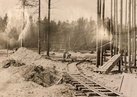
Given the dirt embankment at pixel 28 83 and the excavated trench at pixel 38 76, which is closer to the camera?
the dirt embankment at pixel 28 83

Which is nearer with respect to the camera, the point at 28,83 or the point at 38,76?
the point at 28,83

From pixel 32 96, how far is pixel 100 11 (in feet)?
48.0

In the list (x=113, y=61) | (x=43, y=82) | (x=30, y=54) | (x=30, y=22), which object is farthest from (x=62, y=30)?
(x=43, y=82)

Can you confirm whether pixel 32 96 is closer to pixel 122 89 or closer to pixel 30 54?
pixel 122 89

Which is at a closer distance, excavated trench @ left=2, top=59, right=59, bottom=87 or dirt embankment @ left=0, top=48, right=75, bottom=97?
dirt embankment @ left=0, top=48, right=75, bottom=97

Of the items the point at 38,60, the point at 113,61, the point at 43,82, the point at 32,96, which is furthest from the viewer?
the point at 38,60

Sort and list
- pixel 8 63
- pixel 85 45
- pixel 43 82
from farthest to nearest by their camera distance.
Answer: pixel 85 45
pixel 8 63
pixel 43 82

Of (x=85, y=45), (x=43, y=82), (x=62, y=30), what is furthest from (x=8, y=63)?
(x=62, y=30)

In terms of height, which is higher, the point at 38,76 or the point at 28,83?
the point at 38,76

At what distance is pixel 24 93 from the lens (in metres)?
12.6

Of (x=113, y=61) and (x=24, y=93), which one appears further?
(x=113, y=61)

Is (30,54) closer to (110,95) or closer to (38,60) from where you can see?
(38,60)

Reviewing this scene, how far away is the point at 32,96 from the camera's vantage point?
39.7 ft

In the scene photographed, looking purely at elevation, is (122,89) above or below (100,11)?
below
